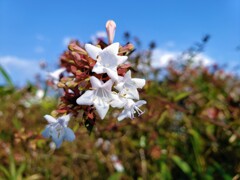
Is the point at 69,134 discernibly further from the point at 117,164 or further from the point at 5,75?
the point at 117,164

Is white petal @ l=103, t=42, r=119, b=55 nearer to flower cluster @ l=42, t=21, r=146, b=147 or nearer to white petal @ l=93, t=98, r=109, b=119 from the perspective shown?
flower cluster @ l=42, t=21, r=146, b=147

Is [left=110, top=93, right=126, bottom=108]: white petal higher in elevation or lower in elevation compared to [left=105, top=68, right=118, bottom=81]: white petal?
lower

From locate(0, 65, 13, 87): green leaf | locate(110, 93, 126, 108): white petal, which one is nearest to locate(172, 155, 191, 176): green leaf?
locate(0, 65, 13, 87): green leaf

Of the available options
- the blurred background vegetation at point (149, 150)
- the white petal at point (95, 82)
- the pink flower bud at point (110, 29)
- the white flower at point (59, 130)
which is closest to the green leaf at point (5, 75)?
the blurred background vegetation at point (149, 150)

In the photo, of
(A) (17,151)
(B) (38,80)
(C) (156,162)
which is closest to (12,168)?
(A) (17,151)

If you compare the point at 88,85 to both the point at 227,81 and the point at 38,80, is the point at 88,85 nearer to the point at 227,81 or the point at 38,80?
the point at 227,81

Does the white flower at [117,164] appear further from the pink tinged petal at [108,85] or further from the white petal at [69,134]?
the pink tinged petal at [108,85]

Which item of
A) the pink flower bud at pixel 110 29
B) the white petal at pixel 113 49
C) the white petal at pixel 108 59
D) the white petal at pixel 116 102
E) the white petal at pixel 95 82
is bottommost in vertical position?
the white petal at pixel 116 102
